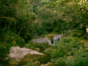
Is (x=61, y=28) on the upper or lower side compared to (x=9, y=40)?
upper

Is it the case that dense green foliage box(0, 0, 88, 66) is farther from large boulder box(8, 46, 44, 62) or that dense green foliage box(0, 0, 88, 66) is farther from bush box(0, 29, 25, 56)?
large boulder box(8, 46, 44, 62)

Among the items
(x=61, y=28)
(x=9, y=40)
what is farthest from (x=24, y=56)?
(x=61, y=28)

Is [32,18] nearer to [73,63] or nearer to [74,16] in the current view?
[74,16]

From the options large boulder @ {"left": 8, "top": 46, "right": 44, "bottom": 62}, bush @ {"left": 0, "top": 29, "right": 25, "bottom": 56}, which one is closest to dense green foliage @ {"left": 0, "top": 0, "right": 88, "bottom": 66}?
bush @ {"left": 0, "top": 29, "right": 25, "bottom": 56}

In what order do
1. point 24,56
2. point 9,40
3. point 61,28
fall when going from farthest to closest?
point 61,28 < point 9,40 < point 24,56

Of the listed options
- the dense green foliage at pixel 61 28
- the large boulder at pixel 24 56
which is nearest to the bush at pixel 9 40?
the dense green foliage at pixel 61 28

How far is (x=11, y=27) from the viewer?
1458cm

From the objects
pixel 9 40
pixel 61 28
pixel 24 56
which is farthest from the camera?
pixel 61 28

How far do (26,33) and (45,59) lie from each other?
7.12m

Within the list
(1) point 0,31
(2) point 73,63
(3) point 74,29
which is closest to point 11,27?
(1) point 0,31

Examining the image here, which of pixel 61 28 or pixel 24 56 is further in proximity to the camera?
pixel 61 28

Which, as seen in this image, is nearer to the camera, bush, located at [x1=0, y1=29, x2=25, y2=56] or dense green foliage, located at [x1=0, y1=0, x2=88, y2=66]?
dense green foliage, located at [x1=0, y1=0, x2=88, y2=66]

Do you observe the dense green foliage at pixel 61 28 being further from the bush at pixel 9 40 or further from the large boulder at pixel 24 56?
the large boulder at pixel 24 56

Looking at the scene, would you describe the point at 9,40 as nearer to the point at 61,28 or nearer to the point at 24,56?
the point at 24,56
